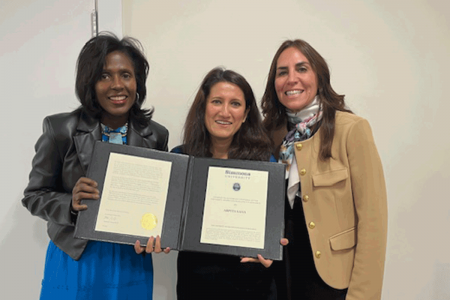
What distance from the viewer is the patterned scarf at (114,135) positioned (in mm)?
1709

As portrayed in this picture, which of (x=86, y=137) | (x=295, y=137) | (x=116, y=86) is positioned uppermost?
(x=116, y=86)

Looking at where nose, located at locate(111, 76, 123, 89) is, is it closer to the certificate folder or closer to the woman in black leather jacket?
the woman in black leather jacket

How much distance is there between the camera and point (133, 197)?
4.98ft

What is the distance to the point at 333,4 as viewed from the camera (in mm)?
2436

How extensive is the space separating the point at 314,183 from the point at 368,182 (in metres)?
0.23

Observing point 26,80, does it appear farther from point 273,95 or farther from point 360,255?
point 360,255

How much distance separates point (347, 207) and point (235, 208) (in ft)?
1.67

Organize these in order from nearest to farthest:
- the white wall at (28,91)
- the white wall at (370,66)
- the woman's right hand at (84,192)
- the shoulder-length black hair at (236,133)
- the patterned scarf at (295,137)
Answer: the woman's right hand at (84,192) → the patterned scarf at (295,137) → the shoulder-length black hair at (236,133) → the white wall at (28,91) → the white wall at (370,66)

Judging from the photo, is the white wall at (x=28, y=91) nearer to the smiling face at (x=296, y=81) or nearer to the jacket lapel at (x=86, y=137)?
the jacket lapel at (x=86, y=137)

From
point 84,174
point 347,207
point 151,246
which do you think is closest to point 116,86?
point 84,174

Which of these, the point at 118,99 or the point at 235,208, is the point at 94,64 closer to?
the point at 118,99

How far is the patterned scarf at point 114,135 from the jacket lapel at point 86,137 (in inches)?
1.9

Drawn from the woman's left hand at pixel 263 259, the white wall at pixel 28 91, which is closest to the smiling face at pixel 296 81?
the woman's left hand at pixel 263 259

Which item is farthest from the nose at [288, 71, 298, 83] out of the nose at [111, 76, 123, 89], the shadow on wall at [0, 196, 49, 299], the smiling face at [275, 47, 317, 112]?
the shadow on wall at [0, 196, 49, 299]
